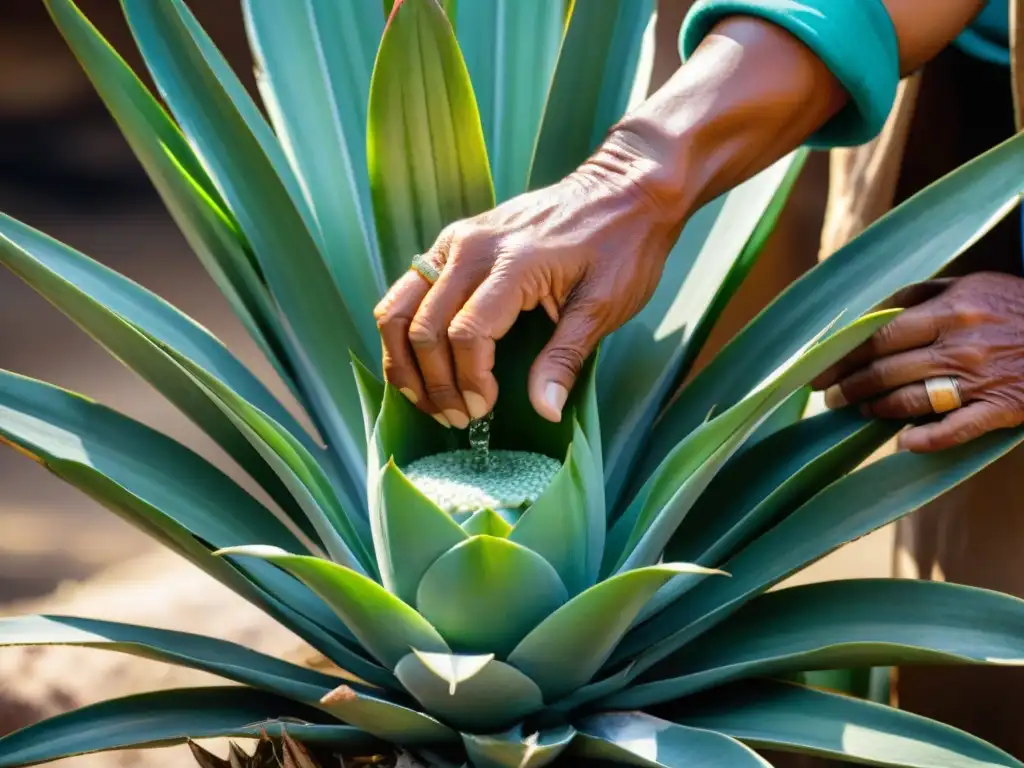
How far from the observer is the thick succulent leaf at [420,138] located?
0.70m

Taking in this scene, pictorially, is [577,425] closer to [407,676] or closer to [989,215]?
[407,676]

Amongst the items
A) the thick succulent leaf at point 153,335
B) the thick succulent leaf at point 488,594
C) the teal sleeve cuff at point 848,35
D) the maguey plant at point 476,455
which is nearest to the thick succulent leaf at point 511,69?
the maguey plant at point 476,455

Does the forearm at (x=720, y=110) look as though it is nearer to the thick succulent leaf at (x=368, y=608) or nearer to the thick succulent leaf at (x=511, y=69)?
the thick succulent leaf at (x=511, y=69)

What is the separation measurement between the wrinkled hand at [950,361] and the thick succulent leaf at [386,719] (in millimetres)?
341

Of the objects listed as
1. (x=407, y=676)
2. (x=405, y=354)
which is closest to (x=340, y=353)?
(x=405, y=354)

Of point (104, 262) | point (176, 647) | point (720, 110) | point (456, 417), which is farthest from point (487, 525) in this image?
point (104, 262)

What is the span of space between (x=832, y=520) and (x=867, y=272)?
170mm

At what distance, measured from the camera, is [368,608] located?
558mm

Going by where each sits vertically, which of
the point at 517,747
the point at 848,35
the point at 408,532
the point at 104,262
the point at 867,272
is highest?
the point at 104,262

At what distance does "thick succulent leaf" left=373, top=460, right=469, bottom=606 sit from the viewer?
1.83ft

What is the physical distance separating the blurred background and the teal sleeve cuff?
2.50 ft

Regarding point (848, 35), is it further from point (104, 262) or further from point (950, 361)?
point (104, 262)

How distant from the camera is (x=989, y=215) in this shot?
667 millimetres


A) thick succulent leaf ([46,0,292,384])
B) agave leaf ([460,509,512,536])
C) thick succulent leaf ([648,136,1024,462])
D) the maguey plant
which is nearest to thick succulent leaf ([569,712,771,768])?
the maguey plant
